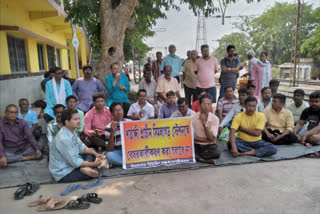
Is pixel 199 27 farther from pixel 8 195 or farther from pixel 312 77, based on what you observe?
pixel 8 195

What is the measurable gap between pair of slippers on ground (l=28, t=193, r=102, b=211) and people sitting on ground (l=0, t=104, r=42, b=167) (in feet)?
4.92

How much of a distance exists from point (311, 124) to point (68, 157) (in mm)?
4458

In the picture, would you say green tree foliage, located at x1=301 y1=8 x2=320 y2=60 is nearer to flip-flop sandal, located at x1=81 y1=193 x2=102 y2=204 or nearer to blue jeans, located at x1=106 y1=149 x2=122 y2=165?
blue jeans, located at x1=106 y1=149 x2=122 y2=165

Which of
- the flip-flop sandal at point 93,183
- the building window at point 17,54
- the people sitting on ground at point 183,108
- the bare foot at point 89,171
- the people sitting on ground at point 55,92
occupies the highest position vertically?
the building window at point 17,54

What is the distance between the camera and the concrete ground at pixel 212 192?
2854mm

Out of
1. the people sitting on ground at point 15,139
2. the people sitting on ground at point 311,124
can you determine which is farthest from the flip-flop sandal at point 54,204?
the people sitting on ground at point 311,124

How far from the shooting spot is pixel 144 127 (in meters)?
4.08

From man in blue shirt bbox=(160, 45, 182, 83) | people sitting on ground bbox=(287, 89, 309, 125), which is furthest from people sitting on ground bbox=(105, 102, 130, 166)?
people sitting on ground bbox=(287, 89, 309, 125)

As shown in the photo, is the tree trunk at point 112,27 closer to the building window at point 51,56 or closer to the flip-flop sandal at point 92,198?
the flip-flop sandal at point 92,198

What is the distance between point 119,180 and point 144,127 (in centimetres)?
92

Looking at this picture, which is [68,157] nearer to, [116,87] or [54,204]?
[54,204]

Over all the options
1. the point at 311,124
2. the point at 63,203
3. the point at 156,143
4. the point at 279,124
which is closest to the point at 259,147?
the point at 279,124

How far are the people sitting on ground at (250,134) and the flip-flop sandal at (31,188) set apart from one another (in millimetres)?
3040

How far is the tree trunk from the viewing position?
719 centimetres
